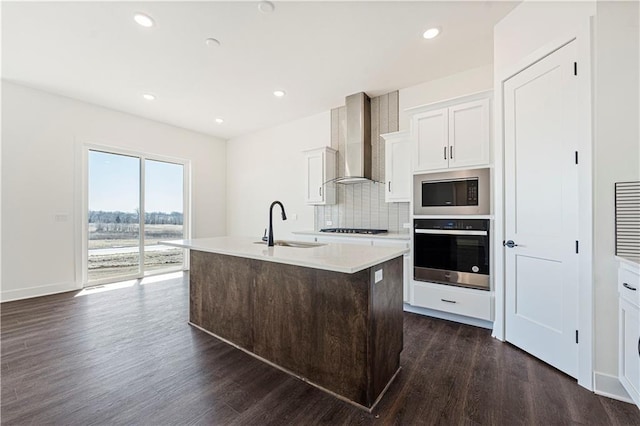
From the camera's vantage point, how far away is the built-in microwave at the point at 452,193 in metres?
2.77

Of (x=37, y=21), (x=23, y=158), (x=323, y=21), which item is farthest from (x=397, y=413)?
(x=23, y=158)

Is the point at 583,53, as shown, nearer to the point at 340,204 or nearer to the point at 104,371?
the point at 340,204

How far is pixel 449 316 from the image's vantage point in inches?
118

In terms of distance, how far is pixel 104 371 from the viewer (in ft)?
6.59

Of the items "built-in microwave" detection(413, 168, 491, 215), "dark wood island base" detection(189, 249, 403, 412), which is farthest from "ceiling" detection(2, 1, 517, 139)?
"dark wood island base" detection(189, 249, 403, 412)

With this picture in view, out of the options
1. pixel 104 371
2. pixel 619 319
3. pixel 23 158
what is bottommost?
pixel 104 371

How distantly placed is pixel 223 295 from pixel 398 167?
2659 millimetres

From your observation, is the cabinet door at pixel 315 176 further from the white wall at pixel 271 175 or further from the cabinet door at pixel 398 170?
the cabinet door at pixel 398 170

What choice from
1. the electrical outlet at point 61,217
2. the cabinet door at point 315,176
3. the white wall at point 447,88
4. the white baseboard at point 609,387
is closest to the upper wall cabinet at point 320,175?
the cabinet door at point 315,176

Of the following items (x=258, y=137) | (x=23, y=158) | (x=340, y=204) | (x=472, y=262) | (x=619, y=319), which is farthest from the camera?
(x=258, y=137)

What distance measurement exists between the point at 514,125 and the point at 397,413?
8.26ft

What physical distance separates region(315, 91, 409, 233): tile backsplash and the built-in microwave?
68 cm

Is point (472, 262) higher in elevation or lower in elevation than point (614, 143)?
lower

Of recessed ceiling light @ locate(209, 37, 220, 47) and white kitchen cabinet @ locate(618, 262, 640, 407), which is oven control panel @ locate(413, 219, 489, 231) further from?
recessed ceiling light @ locate(209, 37, 220, 47)
